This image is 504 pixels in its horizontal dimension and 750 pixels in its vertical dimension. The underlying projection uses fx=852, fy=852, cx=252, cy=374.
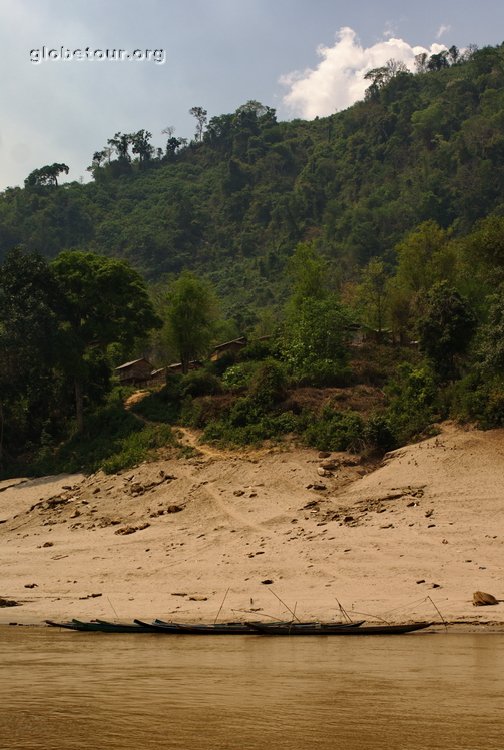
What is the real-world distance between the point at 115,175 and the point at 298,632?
554 feet

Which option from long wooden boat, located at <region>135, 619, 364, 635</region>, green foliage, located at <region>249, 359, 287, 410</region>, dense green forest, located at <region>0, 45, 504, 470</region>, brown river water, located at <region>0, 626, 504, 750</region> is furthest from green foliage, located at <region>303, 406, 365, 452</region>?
brown river water, located at <region>0, 626, 504, 750</region>

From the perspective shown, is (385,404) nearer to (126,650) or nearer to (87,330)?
(87,330)

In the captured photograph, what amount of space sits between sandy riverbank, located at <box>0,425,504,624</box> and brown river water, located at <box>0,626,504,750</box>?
2.62 metres

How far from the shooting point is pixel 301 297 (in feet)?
186

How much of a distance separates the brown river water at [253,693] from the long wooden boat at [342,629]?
18 centimetres

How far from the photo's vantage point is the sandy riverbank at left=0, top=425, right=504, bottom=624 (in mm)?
22516

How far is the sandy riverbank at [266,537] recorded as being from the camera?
2252 cm

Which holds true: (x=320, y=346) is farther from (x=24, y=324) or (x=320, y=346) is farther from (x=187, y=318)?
(x=24, y=324)

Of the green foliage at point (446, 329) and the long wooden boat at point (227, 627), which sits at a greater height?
the green foliage at point (446, 329)

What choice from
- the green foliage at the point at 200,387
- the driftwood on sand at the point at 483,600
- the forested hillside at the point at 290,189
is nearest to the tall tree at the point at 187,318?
the green foliage at the point at 200,387

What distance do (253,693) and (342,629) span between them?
4.70m

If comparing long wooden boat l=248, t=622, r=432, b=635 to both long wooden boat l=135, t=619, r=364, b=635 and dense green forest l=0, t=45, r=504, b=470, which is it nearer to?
long wooden boat l=135, t=619, r=364, b=635

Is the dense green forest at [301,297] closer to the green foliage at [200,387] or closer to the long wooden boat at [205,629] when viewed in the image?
the green foliage at [200,387]

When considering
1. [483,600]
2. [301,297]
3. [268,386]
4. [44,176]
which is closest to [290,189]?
[44,176]
